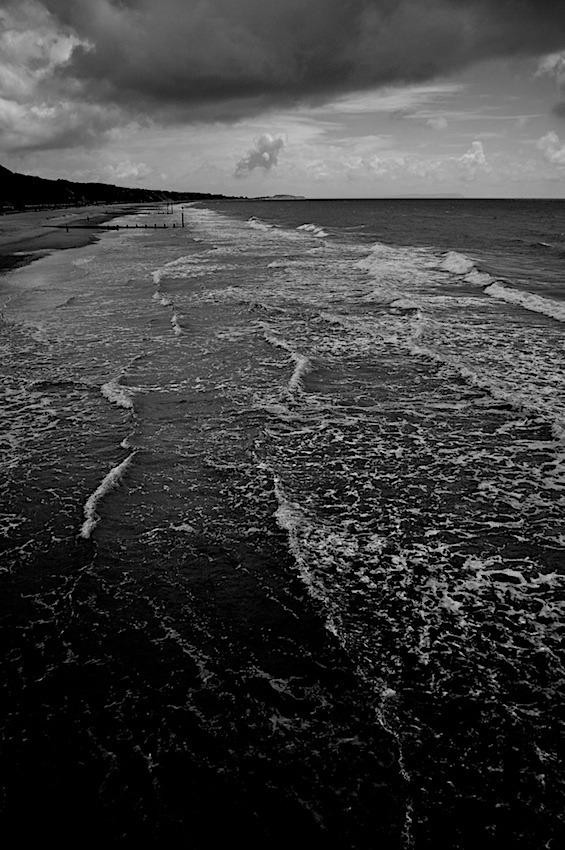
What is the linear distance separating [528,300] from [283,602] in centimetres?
2238

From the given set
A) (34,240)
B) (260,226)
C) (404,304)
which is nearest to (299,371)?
(404,304)

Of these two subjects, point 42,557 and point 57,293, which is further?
point 57,293

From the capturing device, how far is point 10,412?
11.5m

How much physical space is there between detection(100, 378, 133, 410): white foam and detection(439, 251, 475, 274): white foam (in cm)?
2616

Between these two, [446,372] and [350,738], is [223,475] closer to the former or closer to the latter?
[350,738]

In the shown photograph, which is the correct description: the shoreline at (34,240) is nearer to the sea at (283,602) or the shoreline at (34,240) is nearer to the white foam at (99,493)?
the sea at (283,602)

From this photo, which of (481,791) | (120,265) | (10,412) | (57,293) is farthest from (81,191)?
(481,791)

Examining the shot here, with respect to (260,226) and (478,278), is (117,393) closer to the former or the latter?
(478,278)

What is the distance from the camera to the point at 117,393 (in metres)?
12.7

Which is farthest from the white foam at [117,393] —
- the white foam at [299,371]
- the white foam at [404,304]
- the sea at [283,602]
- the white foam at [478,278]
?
the white foam at [478,278]

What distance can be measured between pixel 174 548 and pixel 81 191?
577 ft

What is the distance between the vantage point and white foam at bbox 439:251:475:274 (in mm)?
33794

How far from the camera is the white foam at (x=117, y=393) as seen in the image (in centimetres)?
1208

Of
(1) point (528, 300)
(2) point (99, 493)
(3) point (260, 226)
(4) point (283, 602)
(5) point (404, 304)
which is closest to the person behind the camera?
(4) point (283, 602)
